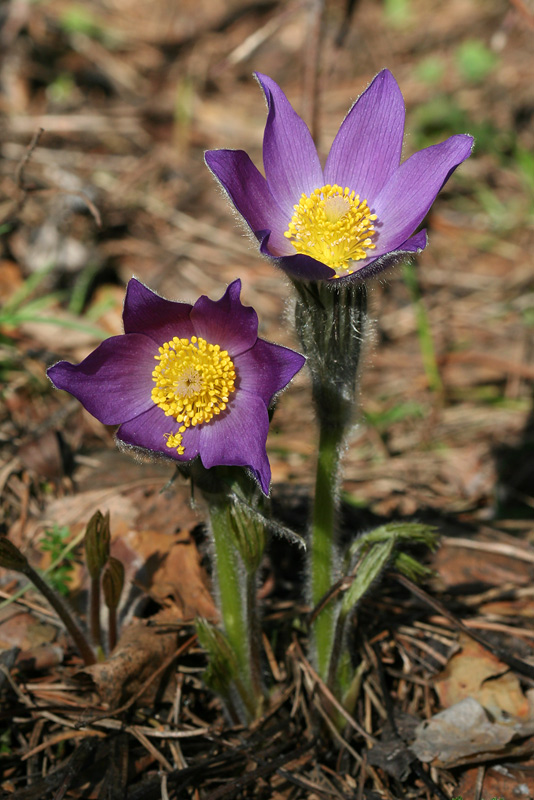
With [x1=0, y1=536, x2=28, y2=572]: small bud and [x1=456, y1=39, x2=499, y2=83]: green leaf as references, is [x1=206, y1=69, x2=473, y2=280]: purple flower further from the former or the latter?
[x1=456, y1=39, x2=499, y2=83]: green leaf

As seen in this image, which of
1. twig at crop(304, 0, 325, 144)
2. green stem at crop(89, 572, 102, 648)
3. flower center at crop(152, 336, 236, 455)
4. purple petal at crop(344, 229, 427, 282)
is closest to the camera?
purple petal at crop(344, 229, 427, 282)

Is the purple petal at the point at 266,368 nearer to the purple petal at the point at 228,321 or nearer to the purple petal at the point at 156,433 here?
the purple petal at the point at 228,321

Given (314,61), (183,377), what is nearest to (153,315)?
(183,377)

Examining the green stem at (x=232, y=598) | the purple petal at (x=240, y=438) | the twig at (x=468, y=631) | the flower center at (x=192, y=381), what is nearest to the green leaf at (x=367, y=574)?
the twig at (x=468, y=631)

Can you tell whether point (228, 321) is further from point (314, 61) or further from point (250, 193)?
point (314, 61)

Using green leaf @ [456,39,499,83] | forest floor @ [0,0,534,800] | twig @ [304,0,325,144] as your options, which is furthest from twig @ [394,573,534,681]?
green leaf @ [456,39,499,83]

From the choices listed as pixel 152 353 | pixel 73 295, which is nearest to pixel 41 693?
pixel 152 353
